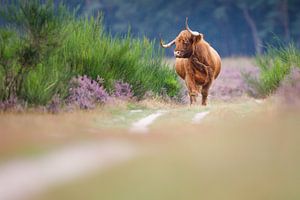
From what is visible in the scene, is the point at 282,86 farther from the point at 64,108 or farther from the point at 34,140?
the point at 34,140

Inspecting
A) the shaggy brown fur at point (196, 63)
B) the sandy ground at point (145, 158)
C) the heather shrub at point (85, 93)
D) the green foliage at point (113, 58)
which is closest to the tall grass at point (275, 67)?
the shaggy brown fur at point (196, 63)

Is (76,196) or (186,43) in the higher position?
(186,43)

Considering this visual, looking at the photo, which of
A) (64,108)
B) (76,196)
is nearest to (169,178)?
(76,196)

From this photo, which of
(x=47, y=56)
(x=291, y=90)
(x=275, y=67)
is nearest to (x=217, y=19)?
(x=275, y=67)

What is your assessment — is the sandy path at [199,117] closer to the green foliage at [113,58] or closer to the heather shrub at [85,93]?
the heather shrub at [85,93]

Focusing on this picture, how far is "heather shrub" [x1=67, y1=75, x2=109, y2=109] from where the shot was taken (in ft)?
12.8

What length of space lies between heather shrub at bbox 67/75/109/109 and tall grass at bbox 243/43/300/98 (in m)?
1.91

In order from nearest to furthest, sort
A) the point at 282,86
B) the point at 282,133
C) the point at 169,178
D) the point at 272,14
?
the point at 169,178 → the point at 282,133 → the point at 282,86 → the point at 272,14

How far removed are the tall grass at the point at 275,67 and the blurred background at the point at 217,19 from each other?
1111 centimetres

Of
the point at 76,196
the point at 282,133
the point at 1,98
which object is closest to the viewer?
the point at 76,196

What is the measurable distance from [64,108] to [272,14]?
14.8 metres

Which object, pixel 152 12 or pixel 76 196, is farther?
pixel 152 12

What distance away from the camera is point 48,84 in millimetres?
3826

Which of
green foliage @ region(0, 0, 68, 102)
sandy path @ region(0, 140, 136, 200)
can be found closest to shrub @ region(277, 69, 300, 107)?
green foliage @ region(0, 0, 68, 102)
